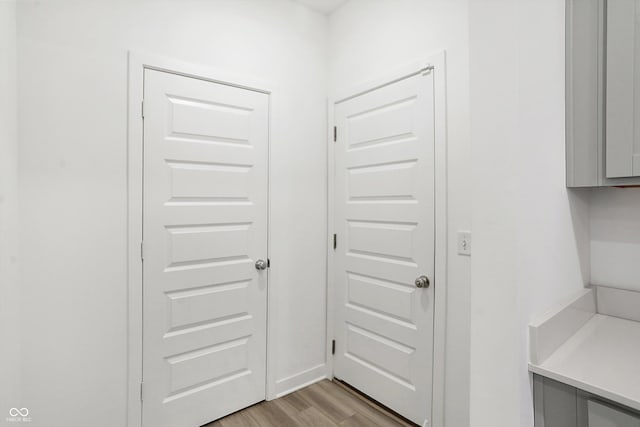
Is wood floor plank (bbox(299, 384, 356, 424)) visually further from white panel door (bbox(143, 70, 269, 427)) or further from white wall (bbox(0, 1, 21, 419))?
white wall (bbox(0, 1, 21, 419))

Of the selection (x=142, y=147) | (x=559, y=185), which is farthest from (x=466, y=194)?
(x=142, y=147)

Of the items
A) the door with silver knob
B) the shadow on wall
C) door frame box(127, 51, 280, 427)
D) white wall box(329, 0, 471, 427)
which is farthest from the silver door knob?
door frame box(127, 51, 280, 427)

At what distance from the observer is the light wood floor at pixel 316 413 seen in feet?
6.56

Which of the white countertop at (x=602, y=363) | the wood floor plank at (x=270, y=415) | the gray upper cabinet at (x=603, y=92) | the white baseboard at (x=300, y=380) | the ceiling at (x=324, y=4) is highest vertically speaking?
the ceiling at (x=324, y=4)

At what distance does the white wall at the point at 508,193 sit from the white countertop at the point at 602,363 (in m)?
0.11

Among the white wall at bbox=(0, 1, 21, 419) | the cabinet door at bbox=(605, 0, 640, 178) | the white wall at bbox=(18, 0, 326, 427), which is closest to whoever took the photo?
the cabinet door at bbox=(605, 0, 640, 178)

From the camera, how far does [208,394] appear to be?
6.61 ft

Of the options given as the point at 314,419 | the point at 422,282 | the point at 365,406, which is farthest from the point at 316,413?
A: the point at 422,282

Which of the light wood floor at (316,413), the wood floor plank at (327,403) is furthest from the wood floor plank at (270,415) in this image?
the wood floor plank at (327,403)

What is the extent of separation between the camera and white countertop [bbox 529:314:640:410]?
0.88m

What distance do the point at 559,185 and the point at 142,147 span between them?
1917 millimetres

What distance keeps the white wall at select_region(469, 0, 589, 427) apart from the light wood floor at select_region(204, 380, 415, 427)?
3.87ft

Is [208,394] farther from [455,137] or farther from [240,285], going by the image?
[455,137]

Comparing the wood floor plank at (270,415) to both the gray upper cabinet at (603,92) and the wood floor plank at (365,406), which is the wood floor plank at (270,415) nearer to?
the wood floor plank at (365,406)
